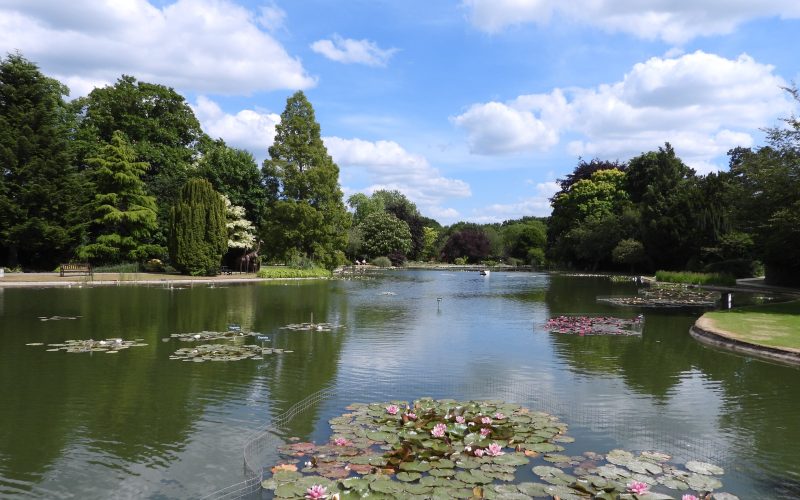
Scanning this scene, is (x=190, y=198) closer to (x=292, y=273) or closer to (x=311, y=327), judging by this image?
(x=292, y=273)

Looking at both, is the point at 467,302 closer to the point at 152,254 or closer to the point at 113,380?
the point at 113,380

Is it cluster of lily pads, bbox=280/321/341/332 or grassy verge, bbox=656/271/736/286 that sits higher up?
grassy verge, bbox=656/271/736/286

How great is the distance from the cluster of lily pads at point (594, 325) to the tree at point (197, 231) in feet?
97.6

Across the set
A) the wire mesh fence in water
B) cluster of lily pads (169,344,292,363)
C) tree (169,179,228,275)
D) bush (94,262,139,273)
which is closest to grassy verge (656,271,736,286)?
the wire mesh fence in water

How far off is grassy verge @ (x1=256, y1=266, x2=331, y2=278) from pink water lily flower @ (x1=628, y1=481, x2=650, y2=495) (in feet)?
133

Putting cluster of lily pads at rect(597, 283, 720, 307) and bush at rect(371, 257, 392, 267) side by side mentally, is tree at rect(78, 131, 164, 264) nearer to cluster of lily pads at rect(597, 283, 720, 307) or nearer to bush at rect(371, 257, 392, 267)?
cluster of lily pads at rect(597, 283, 720, 307)

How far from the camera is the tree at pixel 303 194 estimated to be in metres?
47.4

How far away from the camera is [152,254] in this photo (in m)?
45.9

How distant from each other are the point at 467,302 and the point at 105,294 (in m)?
19.7

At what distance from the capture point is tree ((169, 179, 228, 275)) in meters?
42.1

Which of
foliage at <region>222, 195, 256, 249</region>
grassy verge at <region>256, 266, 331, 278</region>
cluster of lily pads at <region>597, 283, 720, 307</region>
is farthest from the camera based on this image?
foliage at <region>222, 195, 256, 249</region>

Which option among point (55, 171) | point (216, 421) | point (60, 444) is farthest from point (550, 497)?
point (55, 171)

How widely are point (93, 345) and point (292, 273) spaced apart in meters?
30.5

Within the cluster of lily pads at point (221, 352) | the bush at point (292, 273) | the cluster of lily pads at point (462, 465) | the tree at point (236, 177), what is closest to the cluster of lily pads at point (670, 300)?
the cluster of lily pads at point (221, 352)
